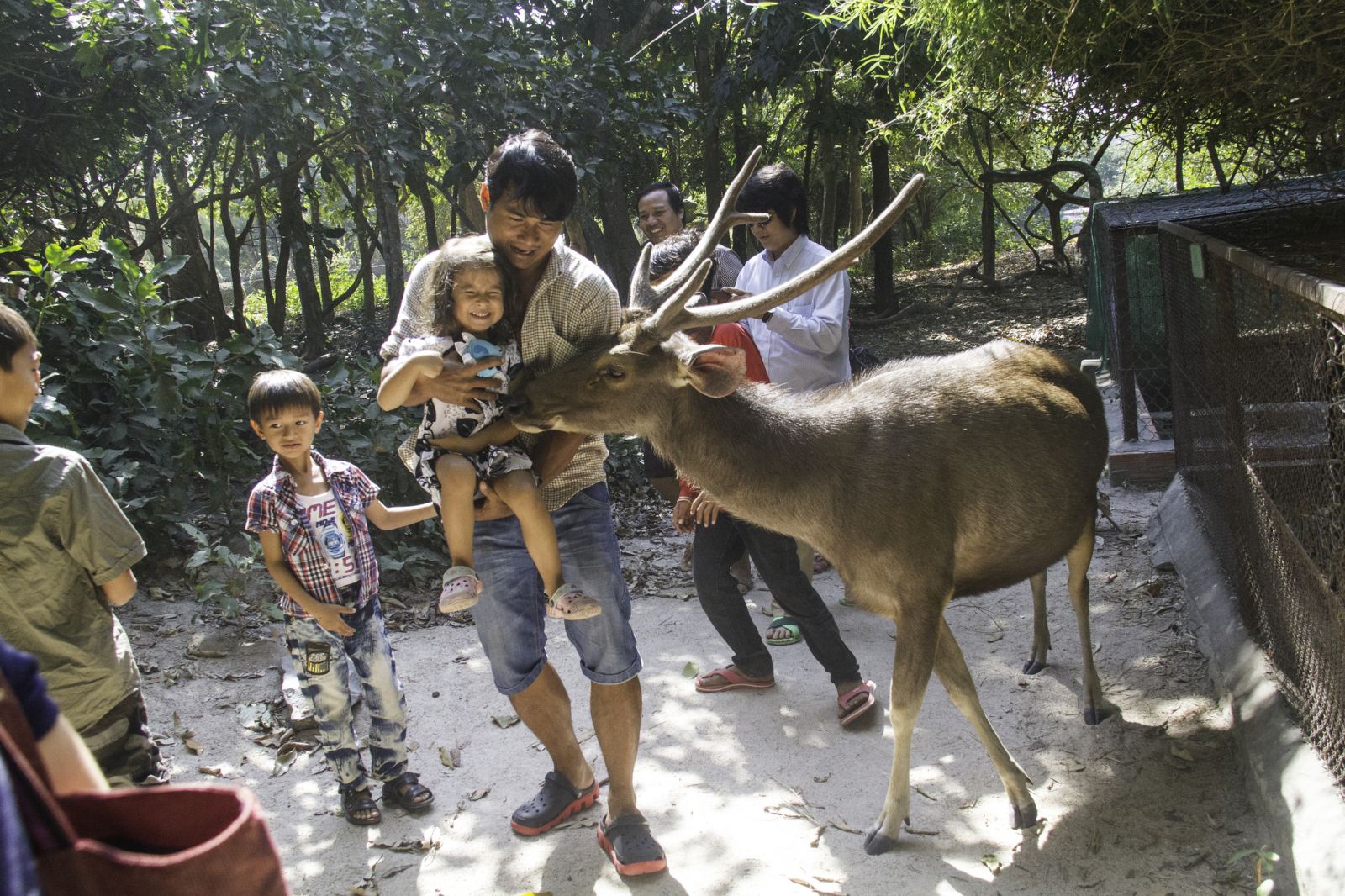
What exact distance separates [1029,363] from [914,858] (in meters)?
2.15

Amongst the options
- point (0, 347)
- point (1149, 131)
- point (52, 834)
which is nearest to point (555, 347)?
point (0, 347)

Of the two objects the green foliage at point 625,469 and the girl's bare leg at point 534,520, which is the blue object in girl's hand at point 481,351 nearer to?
the girl's bare leg at point 534,520

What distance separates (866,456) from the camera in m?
3.97

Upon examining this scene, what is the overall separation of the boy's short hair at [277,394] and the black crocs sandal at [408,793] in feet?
5.16

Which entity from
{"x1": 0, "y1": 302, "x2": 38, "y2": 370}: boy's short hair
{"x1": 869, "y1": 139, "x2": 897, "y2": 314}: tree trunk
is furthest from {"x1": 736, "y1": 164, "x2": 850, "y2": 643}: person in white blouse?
{"x1": 869, "y1": 139, "x2": 897, "y2": 314}: tree trunk

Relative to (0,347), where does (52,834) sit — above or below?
below

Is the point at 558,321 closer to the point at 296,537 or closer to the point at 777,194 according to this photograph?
the point at 296,537

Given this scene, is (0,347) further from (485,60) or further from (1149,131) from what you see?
(485,60)

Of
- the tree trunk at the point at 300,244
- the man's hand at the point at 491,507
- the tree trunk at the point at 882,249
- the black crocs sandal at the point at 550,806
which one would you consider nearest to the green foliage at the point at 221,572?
the black crocs sandal at the point at 550,806

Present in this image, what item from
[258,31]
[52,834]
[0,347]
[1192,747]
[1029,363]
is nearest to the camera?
[52,834]

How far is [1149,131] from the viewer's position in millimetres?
5469

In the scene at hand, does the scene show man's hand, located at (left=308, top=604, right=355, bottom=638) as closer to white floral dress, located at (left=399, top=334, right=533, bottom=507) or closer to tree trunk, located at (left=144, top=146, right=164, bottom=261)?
white floral dress, located at (left=399, top=334, right=533, bottom=507)

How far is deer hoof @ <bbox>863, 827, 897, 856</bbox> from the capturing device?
12.7ft

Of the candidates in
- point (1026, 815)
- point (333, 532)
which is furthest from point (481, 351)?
point (1026, 815)
